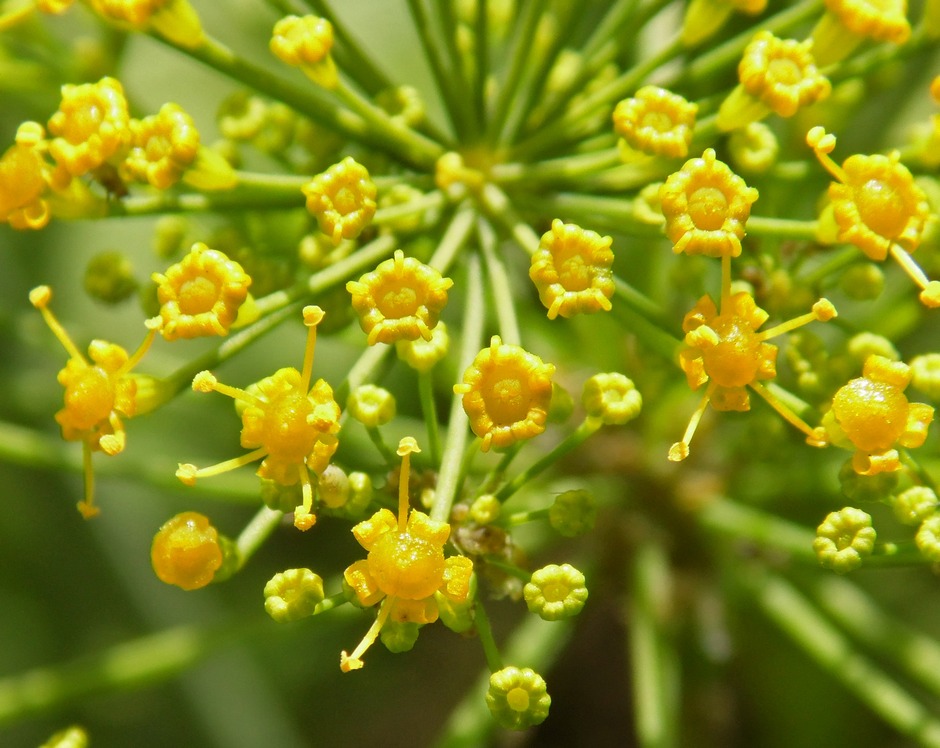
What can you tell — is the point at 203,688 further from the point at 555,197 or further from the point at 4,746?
the point at 555,197

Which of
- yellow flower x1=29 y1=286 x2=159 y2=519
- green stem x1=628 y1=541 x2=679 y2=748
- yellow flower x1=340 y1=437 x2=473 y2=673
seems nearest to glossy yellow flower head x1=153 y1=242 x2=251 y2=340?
yellow flower x1=29 y1=286 x2=159 y2=519

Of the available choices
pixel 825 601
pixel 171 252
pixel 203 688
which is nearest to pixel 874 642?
pixel 825 601

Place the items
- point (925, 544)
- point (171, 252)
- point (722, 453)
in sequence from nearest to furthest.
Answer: point (925, 544) → point (171, 252) → point (722, 453)

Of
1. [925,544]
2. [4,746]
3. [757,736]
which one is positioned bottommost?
[757,736]

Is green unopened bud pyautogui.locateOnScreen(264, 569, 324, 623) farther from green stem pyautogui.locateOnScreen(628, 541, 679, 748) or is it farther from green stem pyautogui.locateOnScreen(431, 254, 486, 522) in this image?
green stem pyautogui.locateOnScreen(628, 541, 679, 748)

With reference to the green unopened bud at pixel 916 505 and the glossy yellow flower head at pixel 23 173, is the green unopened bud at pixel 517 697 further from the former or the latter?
the glossy yellow flower head at pixel 23 173

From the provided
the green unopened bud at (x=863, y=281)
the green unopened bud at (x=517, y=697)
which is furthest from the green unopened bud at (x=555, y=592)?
the green unopened bud at (x=863, y=281)

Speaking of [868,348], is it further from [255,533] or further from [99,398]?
[99,398]
